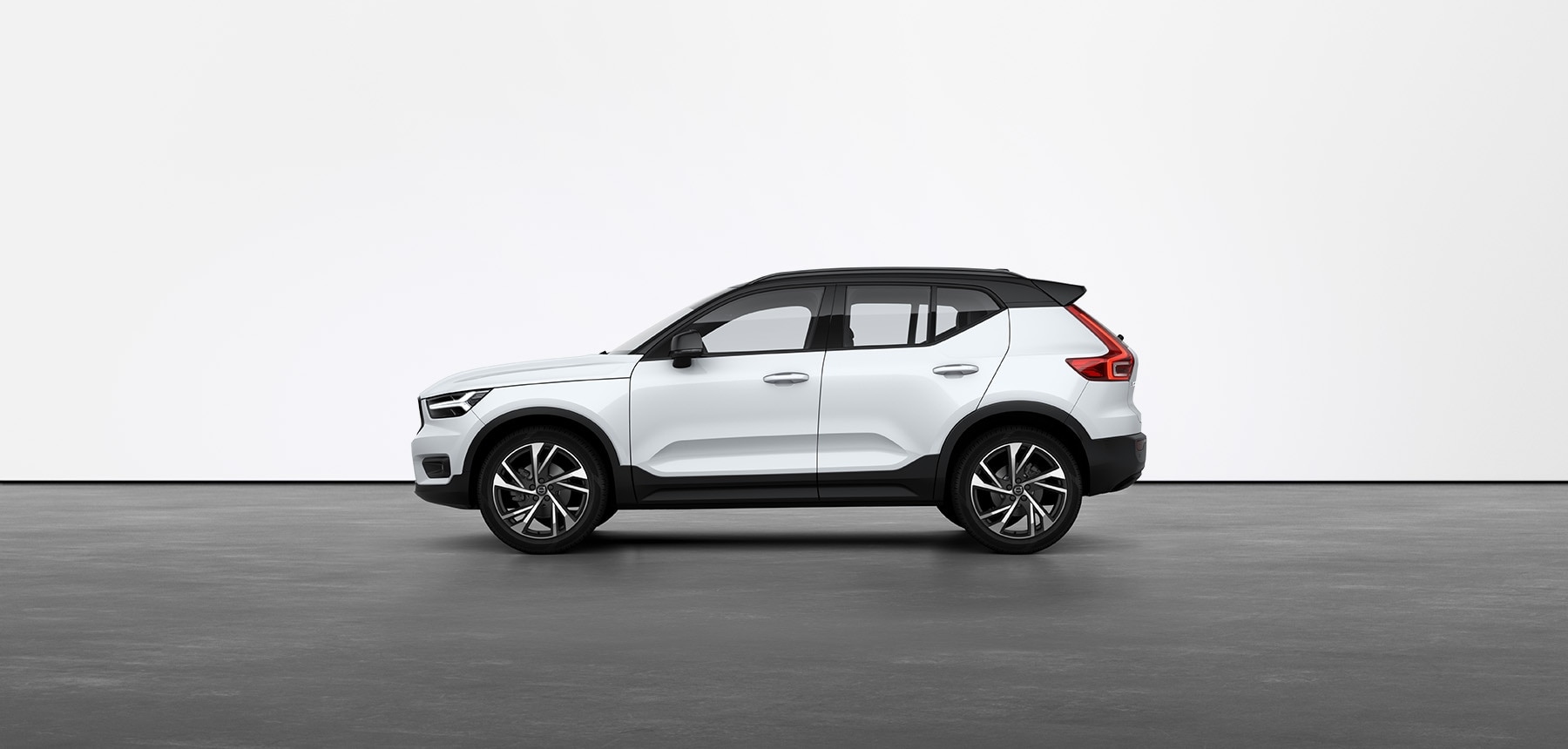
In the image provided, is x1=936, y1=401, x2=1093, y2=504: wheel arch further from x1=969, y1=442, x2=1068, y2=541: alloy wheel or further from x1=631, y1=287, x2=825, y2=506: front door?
x1=631, y1=287, x2=825, y2=506: front door

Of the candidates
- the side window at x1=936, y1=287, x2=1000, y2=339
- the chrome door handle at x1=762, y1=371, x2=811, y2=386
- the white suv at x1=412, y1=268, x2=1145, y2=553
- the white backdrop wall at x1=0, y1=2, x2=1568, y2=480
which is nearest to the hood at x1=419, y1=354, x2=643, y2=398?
Result: the white suv at x1=412, y1=268, x2=1145, y2=553

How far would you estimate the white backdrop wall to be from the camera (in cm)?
1738

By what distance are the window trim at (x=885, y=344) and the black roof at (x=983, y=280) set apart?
3 cm

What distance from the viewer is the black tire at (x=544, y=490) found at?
10750 mm

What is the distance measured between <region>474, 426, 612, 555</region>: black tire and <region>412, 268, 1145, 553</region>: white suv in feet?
0.04

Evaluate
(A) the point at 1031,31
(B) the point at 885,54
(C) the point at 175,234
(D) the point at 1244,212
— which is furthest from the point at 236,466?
(D) the point at 1244,212

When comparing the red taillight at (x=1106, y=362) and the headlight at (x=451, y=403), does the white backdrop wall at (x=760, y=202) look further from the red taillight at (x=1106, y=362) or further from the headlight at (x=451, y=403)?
the red taillight at (x=1106, y=362)

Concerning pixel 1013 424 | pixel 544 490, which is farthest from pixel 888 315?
pixel 544 490

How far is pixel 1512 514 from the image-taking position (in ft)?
44.8

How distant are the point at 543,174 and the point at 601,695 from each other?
12.5 meters

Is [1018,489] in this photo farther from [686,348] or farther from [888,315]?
[686,348]

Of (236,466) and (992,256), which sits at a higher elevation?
(992,256)

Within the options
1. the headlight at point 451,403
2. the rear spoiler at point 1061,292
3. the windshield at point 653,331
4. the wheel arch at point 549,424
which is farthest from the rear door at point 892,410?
the headlight at point 451,403

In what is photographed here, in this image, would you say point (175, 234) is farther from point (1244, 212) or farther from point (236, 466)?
point (1244, 212)
